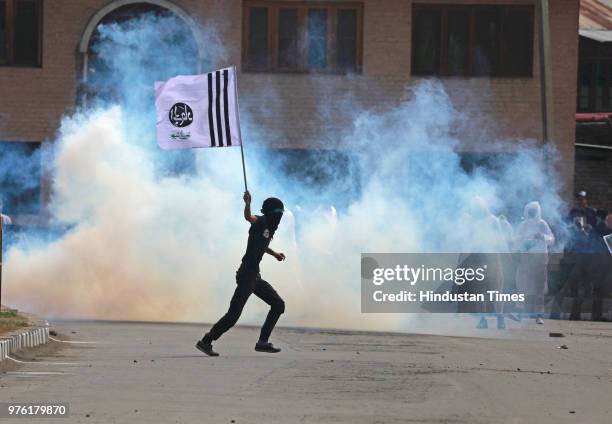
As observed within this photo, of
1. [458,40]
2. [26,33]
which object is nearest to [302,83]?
[458,40]

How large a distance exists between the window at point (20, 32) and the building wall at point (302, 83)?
7.1 inches

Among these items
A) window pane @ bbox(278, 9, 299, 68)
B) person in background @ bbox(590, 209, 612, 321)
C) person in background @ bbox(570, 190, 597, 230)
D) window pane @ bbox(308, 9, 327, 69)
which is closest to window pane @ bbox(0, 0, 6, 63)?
window pane @ bbox(278, 9, 299, 68)

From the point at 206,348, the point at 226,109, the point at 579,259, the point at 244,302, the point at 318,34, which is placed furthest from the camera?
the point at 318,34

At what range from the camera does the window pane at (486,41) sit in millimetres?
29094

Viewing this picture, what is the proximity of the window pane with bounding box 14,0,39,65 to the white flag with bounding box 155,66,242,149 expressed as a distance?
1395 cm

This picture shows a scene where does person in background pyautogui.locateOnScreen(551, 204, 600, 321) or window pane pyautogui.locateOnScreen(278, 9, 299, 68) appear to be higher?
window pane pyautogui.locateOnScreen(278, 9, 299, 68)

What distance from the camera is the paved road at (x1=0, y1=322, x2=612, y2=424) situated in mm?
9812

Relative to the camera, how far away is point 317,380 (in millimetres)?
11688

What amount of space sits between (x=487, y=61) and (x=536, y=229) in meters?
8.80

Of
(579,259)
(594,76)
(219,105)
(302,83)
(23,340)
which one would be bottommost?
(23,340)

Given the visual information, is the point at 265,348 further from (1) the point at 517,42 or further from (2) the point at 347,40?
(1) the point at 517,42

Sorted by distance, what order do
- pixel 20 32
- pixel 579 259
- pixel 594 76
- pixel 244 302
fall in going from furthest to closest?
pixel 594 76, pixel 20 32, pixel 579 259, pixel 244 302

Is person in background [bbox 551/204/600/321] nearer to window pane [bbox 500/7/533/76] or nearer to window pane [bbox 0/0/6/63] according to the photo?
window pane [bbox 500/7/533/76]

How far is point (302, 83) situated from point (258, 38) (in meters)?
1.28
